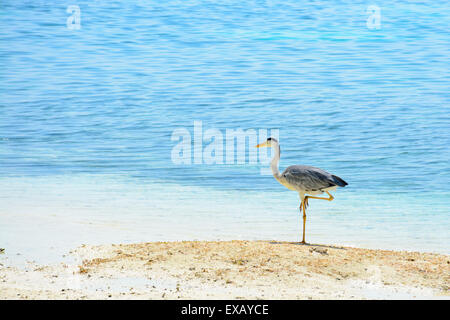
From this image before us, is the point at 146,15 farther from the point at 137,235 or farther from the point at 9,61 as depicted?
the point at 137,235

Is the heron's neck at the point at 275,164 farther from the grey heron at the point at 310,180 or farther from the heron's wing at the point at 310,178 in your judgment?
the heron's wing at the point at 310,178

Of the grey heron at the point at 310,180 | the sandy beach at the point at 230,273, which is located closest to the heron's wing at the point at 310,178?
the grey heron at the point at 310,180

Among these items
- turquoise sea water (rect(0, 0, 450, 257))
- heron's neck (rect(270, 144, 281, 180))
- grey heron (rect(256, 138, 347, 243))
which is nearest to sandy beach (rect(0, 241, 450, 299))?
grey heron (rect(256, 138, 347, 243))

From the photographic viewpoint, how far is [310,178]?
936 cm

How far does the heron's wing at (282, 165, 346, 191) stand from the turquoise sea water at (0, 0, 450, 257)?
931 mm

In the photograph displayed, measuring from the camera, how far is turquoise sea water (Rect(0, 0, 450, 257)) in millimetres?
10789

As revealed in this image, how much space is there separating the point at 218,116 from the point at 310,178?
39.2 feet

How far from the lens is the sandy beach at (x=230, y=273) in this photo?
6.95 m

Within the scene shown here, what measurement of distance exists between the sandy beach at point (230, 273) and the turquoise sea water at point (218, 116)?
993mm

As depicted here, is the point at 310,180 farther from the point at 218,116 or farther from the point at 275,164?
the point at 218,116

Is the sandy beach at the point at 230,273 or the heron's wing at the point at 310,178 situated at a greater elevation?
the heron's wing at the point at 310,178

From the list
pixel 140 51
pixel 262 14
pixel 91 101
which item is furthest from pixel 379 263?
pixel 262 14

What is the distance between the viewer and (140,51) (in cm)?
3159

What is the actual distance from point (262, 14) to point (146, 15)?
258 inches
